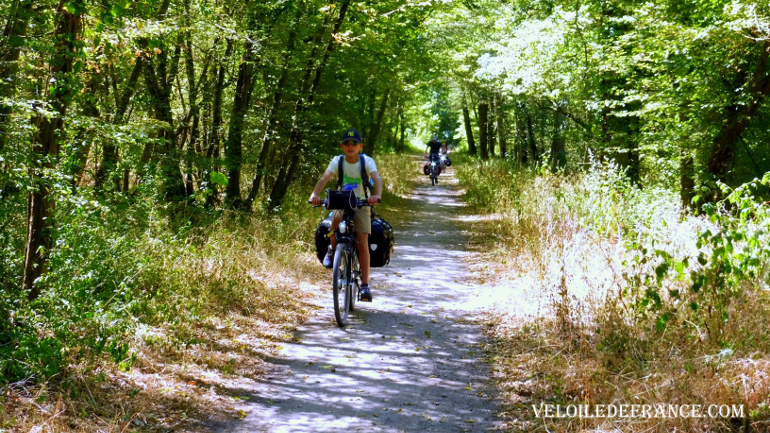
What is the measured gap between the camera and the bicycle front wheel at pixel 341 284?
6656mm

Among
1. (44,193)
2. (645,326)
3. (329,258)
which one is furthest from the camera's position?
(329,258)

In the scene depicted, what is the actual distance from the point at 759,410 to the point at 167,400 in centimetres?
401

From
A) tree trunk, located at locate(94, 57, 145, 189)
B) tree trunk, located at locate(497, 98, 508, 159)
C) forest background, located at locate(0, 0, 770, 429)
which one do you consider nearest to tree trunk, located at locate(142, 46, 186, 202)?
forest background, located at locate(0, 0, 770, 429)

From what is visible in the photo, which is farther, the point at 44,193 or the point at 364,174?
the point at 364,174

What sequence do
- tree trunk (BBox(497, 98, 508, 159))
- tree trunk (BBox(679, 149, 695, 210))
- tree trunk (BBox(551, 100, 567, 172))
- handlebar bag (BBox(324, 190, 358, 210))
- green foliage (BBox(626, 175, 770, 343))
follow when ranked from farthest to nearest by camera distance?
tree trunk (BBox(497, 98, 508, 159)) → tree trunk (BBox(551, 100, 567, 172)) → tree trunk (BBox(679, 149, 695, 210)) → handlebar bag (BBox(324, 190, 358, 210)) → green foliage (BBox(626, 175, 770, 343))

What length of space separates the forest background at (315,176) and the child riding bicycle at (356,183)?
1.16m

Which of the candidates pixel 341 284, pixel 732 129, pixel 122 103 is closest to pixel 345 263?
pixel 341 284

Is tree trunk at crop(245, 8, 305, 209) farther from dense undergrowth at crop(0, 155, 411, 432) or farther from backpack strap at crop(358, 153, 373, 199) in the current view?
backpack strap at crop(358, 153, 373, 199)

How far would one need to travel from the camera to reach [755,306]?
4785mm

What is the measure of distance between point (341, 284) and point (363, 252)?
55 cm

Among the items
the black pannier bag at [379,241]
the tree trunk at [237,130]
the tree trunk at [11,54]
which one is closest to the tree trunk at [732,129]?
the black pannier bag at [379,241]

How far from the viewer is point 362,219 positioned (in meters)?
7.14

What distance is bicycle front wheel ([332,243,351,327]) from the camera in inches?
262

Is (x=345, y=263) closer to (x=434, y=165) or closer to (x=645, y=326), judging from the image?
(x=645, y=326)
